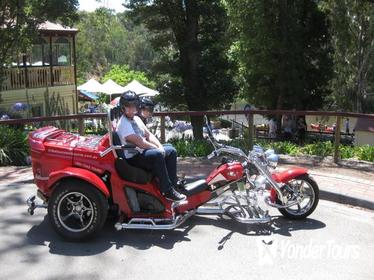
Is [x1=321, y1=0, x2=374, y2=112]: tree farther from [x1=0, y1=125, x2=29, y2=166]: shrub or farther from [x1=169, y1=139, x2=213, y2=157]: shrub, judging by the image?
[x1=0, y1=125, x2=29, y2=166]: shrub

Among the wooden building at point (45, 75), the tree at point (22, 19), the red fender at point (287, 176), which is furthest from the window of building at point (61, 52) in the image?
the red fender at point (287, 176)

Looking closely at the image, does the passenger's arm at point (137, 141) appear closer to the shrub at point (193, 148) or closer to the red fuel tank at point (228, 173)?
the red fuel tank at point (228, 173)

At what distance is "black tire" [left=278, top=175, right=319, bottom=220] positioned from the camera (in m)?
6.47

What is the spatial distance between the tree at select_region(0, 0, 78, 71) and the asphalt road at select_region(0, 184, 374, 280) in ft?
27.5

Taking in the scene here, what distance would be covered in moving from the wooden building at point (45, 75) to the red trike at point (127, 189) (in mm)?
18268

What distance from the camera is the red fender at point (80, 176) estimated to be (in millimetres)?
5676

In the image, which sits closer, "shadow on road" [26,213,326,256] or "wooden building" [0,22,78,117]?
"shadow on road" [26,213,326,256]

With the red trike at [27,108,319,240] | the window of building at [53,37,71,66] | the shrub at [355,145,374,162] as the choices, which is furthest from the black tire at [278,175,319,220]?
the window of building at [53,37,71,66]

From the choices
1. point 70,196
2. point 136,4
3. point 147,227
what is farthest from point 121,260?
point 136,4

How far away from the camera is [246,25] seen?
24312 mm

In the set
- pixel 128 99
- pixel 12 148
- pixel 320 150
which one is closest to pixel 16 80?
pixel 12 148

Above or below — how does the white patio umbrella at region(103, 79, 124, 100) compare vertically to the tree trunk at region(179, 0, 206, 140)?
below

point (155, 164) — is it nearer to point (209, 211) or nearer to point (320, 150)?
point (209, 211)

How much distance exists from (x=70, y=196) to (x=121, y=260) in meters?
0.97
